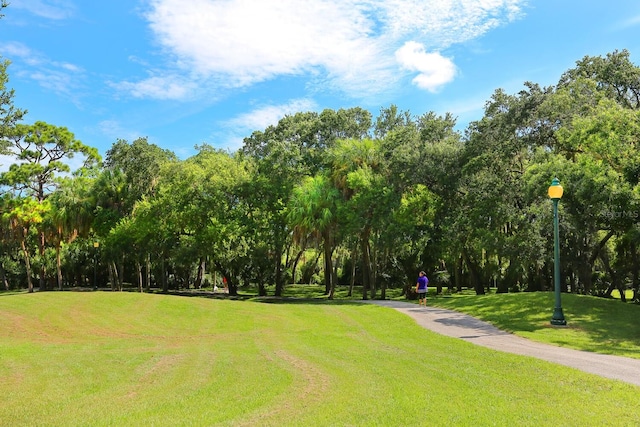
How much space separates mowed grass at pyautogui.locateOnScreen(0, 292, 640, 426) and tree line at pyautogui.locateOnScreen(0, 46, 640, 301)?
1089 centimetres

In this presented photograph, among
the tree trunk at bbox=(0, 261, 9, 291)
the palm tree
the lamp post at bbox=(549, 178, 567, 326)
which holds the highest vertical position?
the palm tree

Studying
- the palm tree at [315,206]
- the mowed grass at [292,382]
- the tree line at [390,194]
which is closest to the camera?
the mowed grass at [292,382]

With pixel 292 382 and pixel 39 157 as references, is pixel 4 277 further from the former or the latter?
pixel 292 382

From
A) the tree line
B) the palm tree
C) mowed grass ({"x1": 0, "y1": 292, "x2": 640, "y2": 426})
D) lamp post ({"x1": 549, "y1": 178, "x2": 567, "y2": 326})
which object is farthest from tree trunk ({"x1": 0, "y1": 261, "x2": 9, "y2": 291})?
lamp post ({"x1": 549, "y1": 178, "x2": 567, "y2": 326})

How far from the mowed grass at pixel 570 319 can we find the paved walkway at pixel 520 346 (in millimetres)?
727

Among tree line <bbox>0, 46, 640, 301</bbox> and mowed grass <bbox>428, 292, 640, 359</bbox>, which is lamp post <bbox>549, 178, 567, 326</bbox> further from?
tree line <bbox>0, 46, 640, 301</bbox>

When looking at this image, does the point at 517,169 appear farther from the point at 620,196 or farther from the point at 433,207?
the point at 620,196

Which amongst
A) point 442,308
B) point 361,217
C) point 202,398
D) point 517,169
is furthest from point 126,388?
point 517,169

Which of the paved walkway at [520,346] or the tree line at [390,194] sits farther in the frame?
the tree line at [390,194]

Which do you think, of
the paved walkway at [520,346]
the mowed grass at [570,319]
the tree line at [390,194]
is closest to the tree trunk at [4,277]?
the tree line at [390,194]

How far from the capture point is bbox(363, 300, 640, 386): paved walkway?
9352 millimetres

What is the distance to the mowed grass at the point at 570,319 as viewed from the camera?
13566 mm

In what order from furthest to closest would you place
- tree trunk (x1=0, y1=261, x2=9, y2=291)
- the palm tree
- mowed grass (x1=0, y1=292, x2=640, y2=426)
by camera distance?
tree trunk (x1=0, y1=261, x2=9, y2=291) → the palm tree → mowed grass (x1=0, y1=292, x2=640, y2=426)

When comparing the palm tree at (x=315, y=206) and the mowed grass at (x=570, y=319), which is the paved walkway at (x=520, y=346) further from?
the palm tree at (x=315, y=206)
